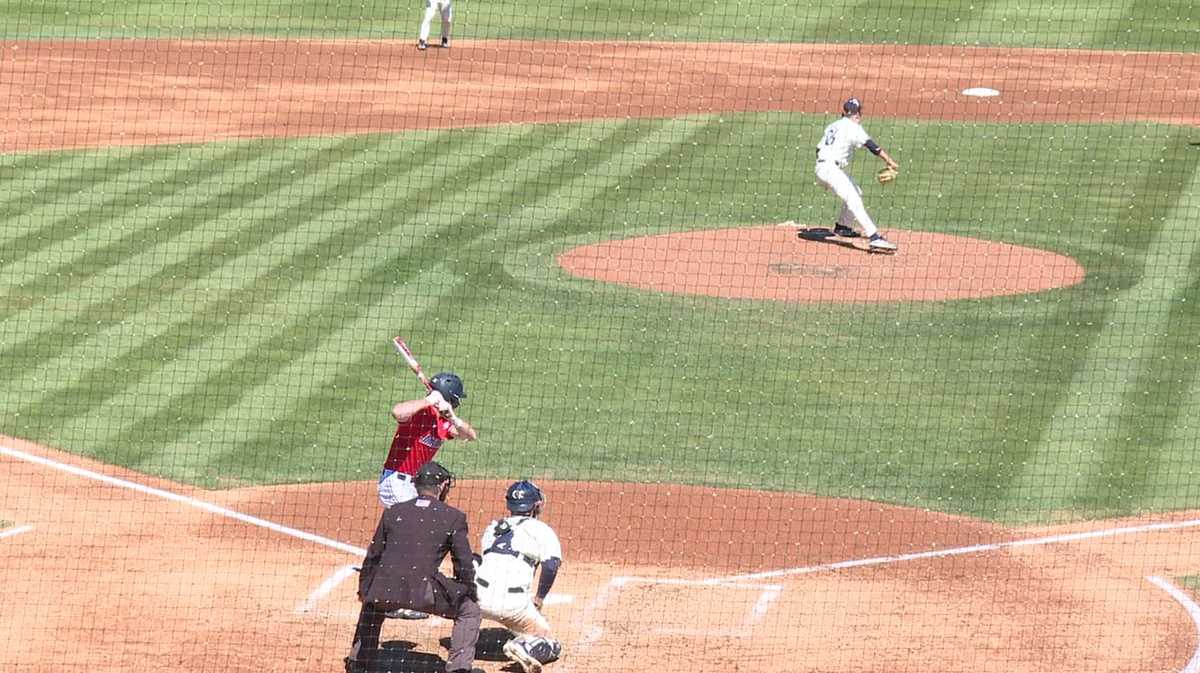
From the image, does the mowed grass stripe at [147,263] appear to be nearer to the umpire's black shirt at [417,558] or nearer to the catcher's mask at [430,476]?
the catcher's mask at [430,476]

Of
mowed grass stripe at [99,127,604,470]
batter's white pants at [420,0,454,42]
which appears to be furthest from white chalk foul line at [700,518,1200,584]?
batter's white pants at [420,0,454,42]

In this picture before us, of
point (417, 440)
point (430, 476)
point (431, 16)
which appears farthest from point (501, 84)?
point (430, 476)


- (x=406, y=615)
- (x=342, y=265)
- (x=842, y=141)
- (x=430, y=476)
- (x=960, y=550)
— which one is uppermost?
(x=842, y=141)

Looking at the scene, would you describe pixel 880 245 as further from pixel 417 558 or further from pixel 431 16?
pixel 431 16

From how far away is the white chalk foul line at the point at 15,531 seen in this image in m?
14.3

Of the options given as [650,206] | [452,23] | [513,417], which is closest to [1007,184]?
[650,206]

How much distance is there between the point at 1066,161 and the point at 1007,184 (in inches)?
66.0

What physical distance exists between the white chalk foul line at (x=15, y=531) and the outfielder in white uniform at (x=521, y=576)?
13.8 ft

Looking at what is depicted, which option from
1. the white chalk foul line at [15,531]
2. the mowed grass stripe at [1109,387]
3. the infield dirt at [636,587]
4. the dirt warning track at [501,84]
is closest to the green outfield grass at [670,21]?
the dirt warning track at [501,84]

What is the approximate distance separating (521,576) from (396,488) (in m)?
1.48

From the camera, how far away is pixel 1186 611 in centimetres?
1309

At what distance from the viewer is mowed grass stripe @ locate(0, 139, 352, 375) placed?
1894cm

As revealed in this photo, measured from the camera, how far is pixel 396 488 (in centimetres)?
1281

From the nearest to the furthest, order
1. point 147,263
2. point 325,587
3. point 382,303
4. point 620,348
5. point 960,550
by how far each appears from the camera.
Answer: point 325,587 < point 960,550 < point 620,348 < point 382,303 < point 147,263
